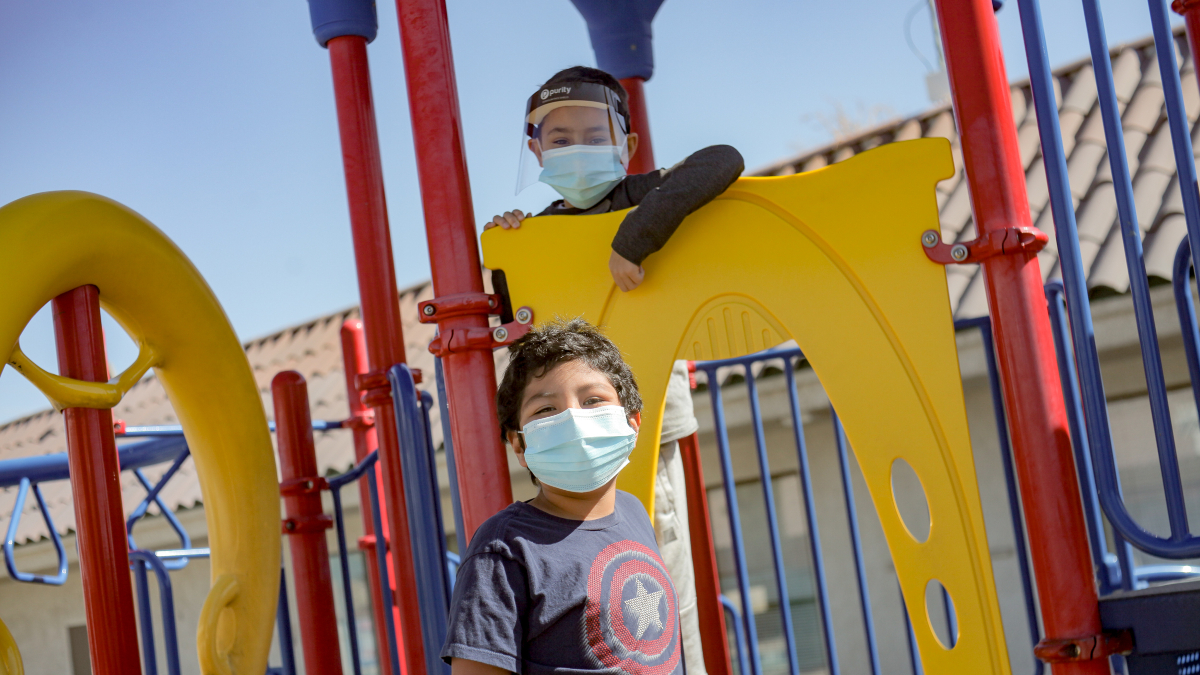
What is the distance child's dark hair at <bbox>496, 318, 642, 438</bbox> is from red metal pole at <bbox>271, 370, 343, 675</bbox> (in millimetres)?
1773

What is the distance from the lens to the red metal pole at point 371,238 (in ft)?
10.5

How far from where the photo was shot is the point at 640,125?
3.98 meters

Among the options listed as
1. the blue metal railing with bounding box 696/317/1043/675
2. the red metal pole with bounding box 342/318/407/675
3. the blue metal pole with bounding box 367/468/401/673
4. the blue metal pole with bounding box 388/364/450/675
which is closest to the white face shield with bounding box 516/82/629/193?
the blue metal pole with bounding box 388/364/450/675

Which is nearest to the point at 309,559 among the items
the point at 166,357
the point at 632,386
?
the point at 166,357

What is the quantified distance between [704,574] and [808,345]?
5.12ft

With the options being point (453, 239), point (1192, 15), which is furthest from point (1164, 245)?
point (453, 239)

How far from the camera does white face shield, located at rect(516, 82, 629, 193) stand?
8.77 ft

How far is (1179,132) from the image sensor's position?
203 centimetres

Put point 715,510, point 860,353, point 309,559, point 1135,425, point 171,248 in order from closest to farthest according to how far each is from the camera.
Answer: point 860,353, point 171,248, point 309,559, point 1135,425, point 715,510

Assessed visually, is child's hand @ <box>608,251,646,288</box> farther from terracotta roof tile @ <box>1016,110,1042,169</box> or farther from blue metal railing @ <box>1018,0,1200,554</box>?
terracotta roof tile @ <box>1016,110,1042,169</box>

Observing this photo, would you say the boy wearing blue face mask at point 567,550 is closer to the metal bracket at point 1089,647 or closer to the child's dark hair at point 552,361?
the child's dark hair at point 552,361

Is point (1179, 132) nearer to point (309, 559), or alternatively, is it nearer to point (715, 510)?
point (309, 559)

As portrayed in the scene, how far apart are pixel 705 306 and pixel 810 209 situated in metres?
0.34

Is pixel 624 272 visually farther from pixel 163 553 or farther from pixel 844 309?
pixel 163 553
